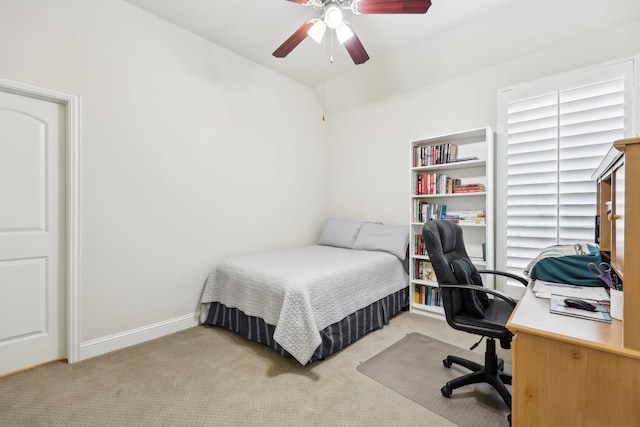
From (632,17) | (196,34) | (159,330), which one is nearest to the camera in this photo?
(632,17)

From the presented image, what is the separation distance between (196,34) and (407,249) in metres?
3.10

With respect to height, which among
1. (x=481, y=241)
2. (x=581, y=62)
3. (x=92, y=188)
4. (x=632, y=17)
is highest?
(x=632, y=17)

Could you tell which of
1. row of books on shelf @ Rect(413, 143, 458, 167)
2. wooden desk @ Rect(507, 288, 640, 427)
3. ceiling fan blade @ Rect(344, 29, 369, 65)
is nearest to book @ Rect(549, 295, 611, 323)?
wooden desk @ Rect(507, 288, 640, 427)

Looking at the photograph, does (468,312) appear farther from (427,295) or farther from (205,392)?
(205,392)

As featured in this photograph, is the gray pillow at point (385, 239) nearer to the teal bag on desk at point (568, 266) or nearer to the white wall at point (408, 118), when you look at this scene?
the white wall at point (408, 118)

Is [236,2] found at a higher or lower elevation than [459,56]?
higher

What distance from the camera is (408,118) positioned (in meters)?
3.49

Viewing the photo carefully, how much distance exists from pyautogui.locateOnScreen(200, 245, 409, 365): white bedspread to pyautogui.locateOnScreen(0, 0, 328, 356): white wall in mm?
479

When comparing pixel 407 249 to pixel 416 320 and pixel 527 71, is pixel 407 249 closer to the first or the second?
pixel 416 320

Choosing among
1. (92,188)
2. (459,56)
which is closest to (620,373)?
(459,56)

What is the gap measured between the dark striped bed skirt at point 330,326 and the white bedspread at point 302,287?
0.07 meters

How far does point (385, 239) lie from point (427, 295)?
731 millimetres

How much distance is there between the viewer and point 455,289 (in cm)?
178

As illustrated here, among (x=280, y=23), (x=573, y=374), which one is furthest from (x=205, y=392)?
(x=280, y=23)
